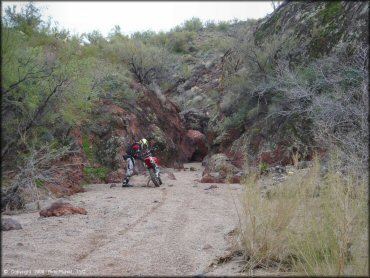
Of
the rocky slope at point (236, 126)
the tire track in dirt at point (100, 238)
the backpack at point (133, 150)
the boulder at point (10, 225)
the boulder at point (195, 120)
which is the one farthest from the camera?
the boulder at point (195, 120)

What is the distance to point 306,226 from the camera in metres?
4.27

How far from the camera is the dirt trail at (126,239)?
456cm

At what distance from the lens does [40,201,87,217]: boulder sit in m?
7.41

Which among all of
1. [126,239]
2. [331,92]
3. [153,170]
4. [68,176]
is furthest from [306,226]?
[331,92]

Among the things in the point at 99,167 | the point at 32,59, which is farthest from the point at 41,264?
the point at 99,167

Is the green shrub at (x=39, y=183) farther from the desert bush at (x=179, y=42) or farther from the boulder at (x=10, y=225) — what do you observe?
the desert bush at (x=179, y=42)

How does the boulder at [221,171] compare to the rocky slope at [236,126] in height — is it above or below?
below

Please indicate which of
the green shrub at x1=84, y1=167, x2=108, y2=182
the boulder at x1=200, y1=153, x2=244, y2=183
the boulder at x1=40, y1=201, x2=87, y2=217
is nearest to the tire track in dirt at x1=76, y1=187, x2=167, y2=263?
the boulder at x1=40, y1=201, x2=87, y2=217

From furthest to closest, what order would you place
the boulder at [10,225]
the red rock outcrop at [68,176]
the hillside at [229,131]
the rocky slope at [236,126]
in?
the rocky slope at [236,126] < the red rock outcrop at [68,176] < the boulder at [10,225] < the hillside at [229,131]

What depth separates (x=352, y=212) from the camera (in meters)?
4.05

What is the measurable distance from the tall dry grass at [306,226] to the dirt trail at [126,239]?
0.46 meters

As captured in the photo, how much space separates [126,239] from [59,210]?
226cm

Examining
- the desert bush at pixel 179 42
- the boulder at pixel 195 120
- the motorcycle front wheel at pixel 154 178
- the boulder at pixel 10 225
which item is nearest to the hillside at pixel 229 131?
the boulder at pixel 195 120

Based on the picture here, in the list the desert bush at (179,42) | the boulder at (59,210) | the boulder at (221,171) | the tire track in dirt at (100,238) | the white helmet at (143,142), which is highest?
the desert bush at (179,42)
